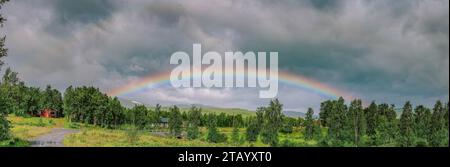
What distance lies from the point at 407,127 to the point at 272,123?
22314mm

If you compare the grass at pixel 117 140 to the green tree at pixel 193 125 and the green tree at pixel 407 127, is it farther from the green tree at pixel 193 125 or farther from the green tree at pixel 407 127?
the green tree at pixel 407 127

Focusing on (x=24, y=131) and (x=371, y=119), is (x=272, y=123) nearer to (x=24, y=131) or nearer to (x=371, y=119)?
(x=371, y=119)

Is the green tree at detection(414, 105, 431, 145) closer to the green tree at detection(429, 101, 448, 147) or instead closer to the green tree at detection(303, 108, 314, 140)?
the green tree at detection(429, 101, 448, 147)

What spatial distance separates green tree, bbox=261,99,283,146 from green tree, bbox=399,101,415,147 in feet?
64.2

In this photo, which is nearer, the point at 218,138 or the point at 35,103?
the point at 218,138

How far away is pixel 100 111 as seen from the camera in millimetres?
144250

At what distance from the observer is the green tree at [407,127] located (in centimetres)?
7468

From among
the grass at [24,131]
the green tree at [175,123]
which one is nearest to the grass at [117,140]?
the grass at [24,131]
